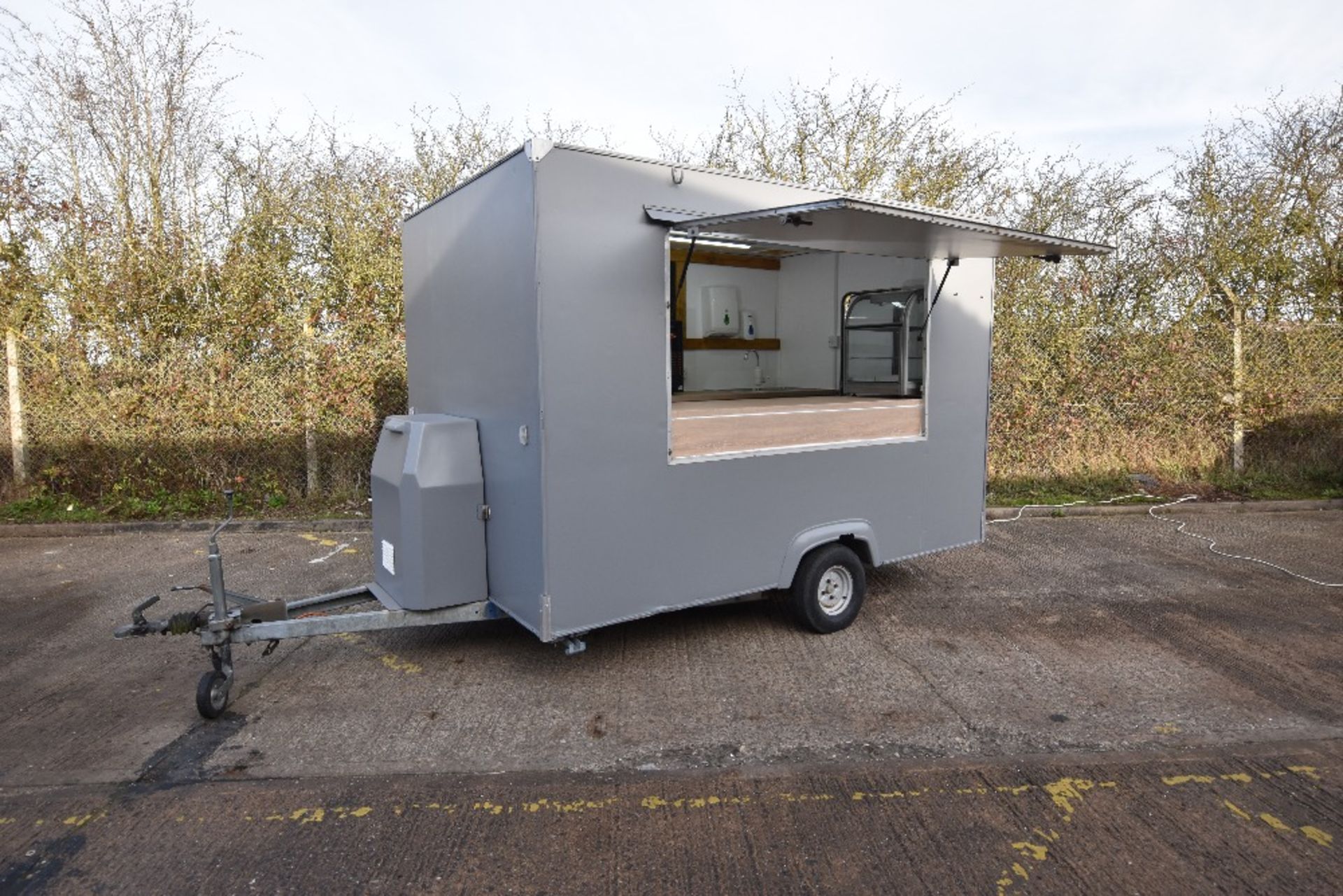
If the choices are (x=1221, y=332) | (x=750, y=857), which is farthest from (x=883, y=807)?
(x=1221, y=332)

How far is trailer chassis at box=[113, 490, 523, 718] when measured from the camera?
11.1ft

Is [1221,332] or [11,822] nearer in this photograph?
[11,822]

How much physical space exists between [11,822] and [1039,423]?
867 cm

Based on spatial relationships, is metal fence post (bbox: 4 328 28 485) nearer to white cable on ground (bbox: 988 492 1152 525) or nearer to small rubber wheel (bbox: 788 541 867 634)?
small rubber wheel (bbox: 788 541 867 634)

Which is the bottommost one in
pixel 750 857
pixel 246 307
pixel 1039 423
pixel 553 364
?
pixel 750 857

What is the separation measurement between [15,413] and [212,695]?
5936 millimetres

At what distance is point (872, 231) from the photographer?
391 cm

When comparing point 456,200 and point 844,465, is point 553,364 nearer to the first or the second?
point 456,200

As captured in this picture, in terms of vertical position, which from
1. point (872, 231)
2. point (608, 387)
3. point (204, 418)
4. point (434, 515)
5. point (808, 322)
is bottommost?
point (434, 515)

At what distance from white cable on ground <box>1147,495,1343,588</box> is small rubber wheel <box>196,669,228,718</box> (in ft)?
22.2

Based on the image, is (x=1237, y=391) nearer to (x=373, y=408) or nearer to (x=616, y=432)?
(x=616, y=432)

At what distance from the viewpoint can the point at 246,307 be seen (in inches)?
300

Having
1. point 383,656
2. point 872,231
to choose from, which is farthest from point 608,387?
point 383,656

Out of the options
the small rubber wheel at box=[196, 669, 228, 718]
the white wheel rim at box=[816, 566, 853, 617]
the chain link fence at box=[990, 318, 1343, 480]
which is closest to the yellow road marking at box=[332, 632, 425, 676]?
the small rubber wheel at box=[196, 669, 228, 718]
